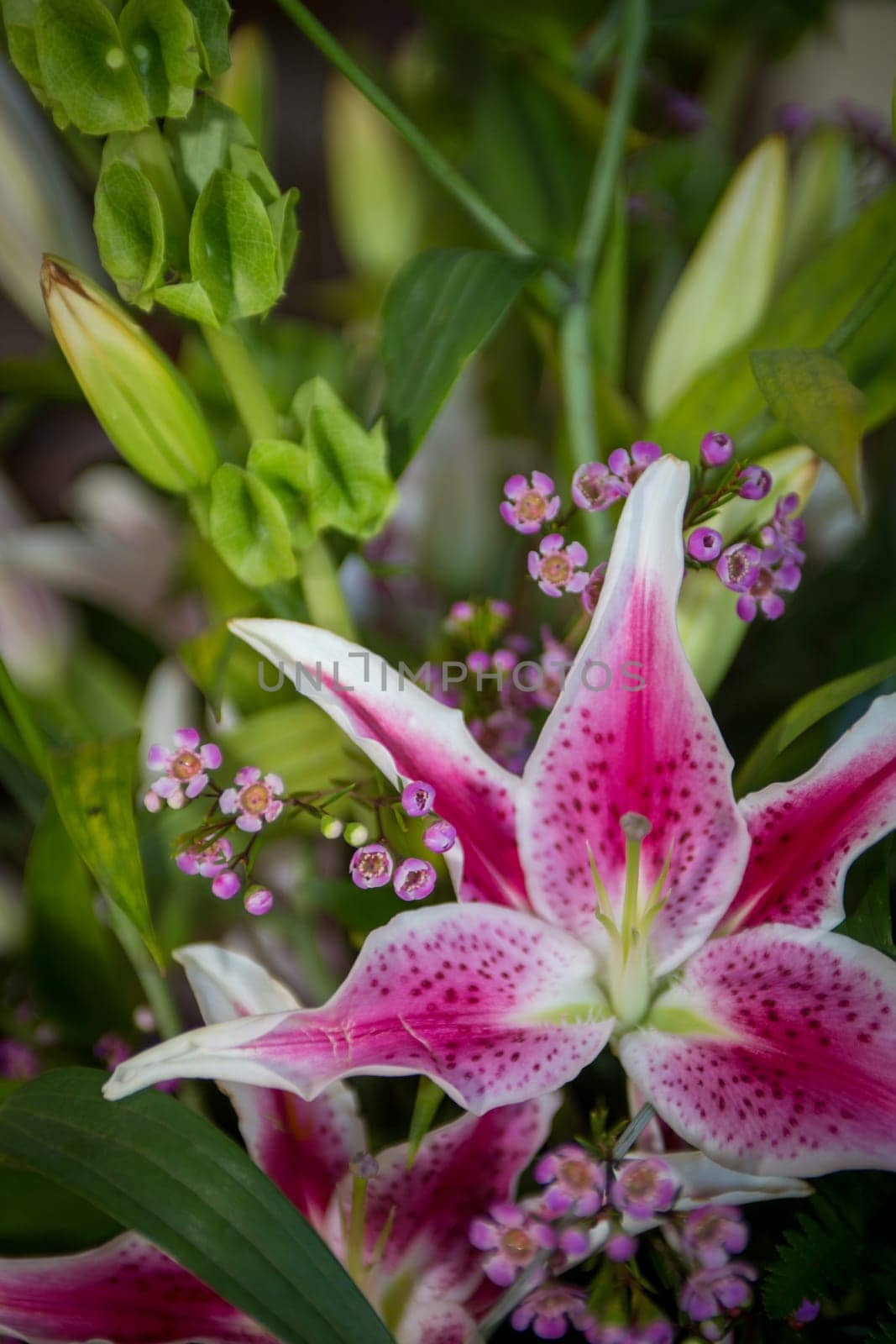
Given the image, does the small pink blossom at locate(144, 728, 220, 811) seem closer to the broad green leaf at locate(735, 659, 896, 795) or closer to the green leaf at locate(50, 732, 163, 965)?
the green leaf at locate(50, 732, 163, 965)

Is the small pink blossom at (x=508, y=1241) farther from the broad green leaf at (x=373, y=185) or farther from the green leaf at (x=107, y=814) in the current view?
the broad green leaf at (x=373, y=185)

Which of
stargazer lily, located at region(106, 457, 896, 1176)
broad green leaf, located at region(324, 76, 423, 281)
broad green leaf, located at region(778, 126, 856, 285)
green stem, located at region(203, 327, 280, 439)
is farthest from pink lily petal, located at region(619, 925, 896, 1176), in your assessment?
broad green leaf, located at region(324, 76, 423, 281)

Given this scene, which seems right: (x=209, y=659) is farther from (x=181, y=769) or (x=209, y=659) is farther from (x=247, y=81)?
(x=247, y=81)

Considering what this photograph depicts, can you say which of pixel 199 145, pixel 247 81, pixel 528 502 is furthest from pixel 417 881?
pixel 247 81

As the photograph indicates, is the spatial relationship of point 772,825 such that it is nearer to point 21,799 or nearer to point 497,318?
point 497,318

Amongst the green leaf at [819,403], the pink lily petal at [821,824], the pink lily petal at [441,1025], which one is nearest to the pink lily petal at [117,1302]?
the pink lily petal at [441,1025]

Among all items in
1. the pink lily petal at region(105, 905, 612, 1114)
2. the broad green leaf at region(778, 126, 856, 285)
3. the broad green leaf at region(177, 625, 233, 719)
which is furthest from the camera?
the broad green leaf at region(778, 126, 856, 285)
